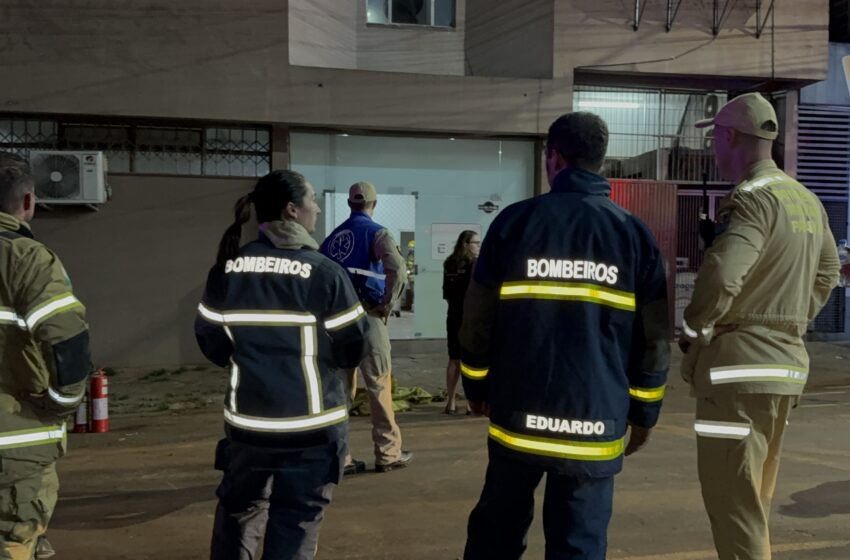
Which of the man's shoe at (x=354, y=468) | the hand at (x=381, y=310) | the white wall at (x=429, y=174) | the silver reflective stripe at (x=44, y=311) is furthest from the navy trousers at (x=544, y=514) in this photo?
the white wall at (x=429, y=174)

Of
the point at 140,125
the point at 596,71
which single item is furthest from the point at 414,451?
the point at 596,71

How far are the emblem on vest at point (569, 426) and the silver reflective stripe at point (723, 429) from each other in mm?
694

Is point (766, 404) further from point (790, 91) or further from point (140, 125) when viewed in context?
point (790, 91)

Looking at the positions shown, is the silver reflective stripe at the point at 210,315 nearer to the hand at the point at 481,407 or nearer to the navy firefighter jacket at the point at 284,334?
the navy firefighter jacket at the point at 284,334

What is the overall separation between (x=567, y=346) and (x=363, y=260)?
10.2ft

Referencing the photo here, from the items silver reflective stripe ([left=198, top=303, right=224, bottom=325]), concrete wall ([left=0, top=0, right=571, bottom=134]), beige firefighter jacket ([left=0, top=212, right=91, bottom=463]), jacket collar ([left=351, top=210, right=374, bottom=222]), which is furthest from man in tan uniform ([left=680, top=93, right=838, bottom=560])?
concrete wall ([left=0, top=0, right=571, bottom=134])

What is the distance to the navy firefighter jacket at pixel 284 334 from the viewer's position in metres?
3.08

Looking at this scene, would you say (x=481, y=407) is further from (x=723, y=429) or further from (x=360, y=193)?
(x=360, y=193)

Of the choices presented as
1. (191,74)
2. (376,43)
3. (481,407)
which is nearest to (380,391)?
(481,407)

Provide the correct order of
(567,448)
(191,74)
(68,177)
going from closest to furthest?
(567,448)
(68,177)
(191,74)

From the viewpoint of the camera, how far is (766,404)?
3.15 m

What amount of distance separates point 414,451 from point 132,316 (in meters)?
6.34

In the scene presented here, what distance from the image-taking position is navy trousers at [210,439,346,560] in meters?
3.06

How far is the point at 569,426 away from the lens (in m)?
2.73
